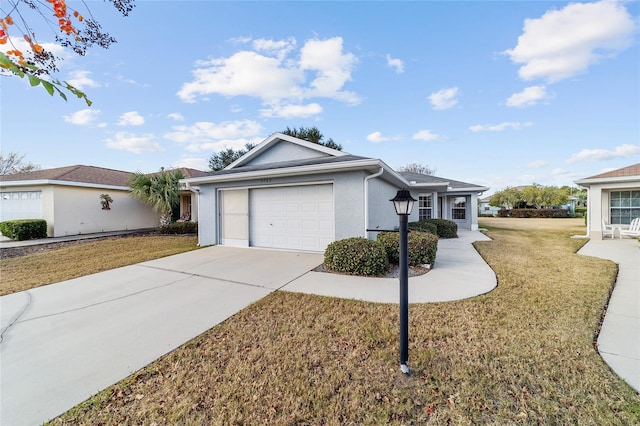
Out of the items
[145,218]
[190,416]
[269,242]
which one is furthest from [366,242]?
[145,218]

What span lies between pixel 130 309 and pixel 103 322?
46cm

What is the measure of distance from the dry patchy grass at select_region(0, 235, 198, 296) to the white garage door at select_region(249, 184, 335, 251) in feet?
9.48

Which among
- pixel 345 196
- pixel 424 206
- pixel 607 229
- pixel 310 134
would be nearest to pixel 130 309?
pixel 345 196

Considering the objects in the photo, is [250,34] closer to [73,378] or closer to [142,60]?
[142,60]

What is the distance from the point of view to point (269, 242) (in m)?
9.12

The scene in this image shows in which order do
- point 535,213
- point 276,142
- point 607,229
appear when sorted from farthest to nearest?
point 535,213 → point 276,142 → point 607,229

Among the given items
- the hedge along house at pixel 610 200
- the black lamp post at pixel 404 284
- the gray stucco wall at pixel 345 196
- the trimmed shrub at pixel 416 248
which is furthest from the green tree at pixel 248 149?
the black lamp post at pixel 404 284

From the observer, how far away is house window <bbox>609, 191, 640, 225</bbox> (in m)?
11.3

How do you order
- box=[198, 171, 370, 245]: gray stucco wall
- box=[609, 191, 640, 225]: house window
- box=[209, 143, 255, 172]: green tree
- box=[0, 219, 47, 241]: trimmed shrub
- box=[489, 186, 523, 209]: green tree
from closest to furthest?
box=[198, 171, 370, 245]: gray stucco wall, box=[609, 191, 640, 225]: house window, box=[0, 219, 47, 241]: trimmed shrub, box=[209, 143, 255, 172]: green tree, box=[489, 186, 523, 209]: green tree

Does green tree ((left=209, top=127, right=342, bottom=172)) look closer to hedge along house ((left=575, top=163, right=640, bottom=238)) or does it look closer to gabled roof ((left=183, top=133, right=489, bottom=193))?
gabled roof ((left=183, top=133, right=489, bottom=193))

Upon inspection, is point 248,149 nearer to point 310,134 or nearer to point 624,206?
point 310,134

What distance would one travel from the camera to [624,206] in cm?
1148

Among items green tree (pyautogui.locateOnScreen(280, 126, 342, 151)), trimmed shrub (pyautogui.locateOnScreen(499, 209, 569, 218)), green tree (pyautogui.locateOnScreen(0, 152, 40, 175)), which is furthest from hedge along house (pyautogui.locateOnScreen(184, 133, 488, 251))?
trimmed shrub (pyautogui.locateOnScreen(499, 209, 569, 218))

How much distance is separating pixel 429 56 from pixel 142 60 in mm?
10893
